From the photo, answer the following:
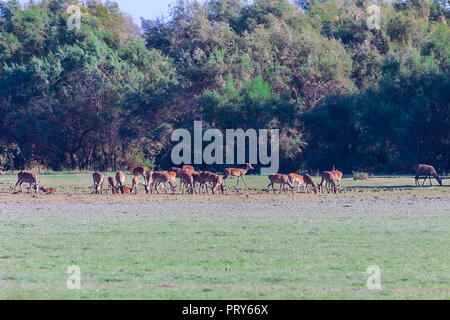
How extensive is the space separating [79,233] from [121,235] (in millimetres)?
907

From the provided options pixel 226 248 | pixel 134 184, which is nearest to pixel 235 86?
pixel 134 184

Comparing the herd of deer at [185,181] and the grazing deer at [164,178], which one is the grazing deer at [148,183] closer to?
the herd of deer at [185,181]

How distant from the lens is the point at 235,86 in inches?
1724

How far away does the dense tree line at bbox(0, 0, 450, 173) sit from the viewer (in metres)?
40.3

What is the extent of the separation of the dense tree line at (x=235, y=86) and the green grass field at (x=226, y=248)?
58.0ft

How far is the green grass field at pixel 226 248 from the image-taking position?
9453mm

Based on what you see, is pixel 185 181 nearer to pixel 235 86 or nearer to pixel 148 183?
pixel 148 183

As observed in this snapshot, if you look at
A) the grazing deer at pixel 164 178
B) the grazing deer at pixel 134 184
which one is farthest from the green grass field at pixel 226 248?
the grazing deer at pixel 164 178

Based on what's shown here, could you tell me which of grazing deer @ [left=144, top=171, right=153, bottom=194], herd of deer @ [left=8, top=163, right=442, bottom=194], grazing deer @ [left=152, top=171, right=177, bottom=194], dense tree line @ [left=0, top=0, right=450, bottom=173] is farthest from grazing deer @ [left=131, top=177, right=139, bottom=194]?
dense tree line @ [left=0, top=0, right=450, bottom=173]

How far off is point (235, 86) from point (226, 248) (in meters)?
31.4

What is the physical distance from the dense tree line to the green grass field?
1768cm

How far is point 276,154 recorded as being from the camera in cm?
4216

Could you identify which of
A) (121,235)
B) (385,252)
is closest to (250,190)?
(121,235)
